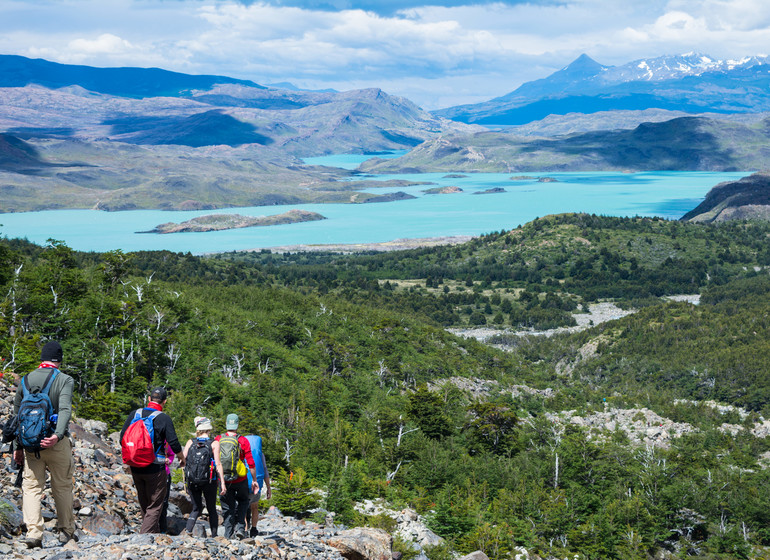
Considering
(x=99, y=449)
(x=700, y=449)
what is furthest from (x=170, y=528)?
(x=700, y=449)

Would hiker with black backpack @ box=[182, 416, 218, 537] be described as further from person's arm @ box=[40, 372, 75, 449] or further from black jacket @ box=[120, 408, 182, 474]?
person's arm @ box=[40, 372, 75, 449]

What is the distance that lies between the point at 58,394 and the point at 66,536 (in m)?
2.74

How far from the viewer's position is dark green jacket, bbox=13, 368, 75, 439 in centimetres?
1061

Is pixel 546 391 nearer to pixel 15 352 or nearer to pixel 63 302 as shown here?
pixel 63 302

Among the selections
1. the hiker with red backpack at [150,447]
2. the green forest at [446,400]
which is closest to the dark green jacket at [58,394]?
the hiker with red backpack at [150,447]

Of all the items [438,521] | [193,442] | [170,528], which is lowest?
[438,521]

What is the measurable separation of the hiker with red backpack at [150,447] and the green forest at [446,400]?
18.9 ft

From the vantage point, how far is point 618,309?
427 feet

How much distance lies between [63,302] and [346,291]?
78.9 meters

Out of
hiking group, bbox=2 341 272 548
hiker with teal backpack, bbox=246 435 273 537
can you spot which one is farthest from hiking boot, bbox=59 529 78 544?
hiker with teal backpack, bbox=246 435 273 537

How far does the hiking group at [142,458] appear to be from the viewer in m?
10.6

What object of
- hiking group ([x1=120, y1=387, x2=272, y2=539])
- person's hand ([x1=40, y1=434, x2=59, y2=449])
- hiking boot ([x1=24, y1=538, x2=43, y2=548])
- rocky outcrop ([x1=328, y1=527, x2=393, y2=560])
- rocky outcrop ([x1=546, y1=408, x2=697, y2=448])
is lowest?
rocky outcrop ([x1=546, y1=408, x2=697, y2=448])

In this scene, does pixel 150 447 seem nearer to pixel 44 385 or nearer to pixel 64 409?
pixel 64 409

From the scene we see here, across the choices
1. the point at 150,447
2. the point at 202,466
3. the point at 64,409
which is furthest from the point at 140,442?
the point at 64,409
